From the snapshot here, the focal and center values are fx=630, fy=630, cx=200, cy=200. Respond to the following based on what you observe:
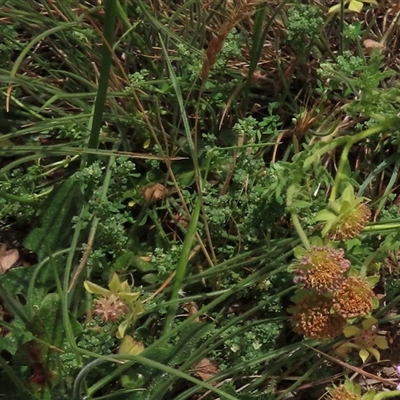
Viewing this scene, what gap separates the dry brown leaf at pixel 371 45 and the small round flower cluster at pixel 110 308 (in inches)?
30.0

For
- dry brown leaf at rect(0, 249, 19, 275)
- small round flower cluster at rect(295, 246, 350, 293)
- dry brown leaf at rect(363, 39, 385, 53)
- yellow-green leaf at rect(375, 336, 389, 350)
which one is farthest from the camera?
dry brown leaf at rect(363, 39, 385, 53)

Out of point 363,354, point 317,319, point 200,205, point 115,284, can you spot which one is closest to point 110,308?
point 115,284

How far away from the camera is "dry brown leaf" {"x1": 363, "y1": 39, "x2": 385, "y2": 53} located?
1.35 m

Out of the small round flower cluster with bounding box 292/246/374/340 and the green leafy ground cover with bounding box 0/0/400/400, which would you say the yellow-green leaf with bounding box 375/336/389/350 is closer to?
the green leafy ground cover with bounding box 0/0/400/400

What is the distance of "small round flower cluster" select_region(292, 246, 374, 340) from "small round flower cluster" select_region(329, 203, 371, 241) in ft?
0.14

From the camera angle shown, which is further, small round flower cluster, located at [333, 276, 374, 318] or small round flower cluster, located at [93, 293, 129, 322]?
small round flower cluster, located at [93, 293, 129, 322]

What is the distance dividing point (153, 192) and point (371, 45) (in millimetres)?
568

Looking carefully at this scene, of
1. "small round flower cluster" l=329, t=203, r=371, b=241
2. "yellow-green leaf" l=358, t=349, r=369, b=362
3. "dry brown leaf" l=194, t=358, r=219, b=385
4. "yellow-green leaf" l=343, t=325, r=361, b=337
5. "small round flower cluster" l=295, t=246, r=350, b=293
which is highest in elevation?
"small round flower cluster" l=329, t=203, r=371, b=241

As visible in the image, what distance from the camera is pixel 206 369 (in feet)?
3.80

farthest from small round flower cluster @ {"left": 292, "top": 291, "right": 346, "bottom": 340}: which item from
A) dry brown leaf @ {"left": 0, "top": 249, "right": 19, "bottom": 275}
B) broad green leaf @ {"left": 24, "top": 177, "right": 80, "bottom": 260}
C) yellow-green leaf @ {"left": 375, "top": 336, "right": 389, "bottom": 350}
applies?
dry brown leaf @ {"left": 0, "top": 249, "right": 19, "bottom": 275}

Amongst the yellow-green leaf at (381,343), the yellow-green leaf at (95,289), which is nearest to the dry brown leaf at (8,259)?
the yellow-green leaf at (95,289)

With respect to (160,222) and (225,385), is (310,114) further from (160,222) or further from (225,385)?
(225,385)

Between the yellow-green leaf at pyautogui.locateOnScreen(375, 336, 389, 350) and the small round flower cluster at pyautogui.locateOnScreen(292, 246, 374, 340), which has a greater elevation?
the small round flower cluster at pyautogui.locateOnScreen(292, 246, 374, 340)

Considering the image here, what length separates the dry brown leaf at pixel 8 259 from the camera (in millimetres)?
1236
